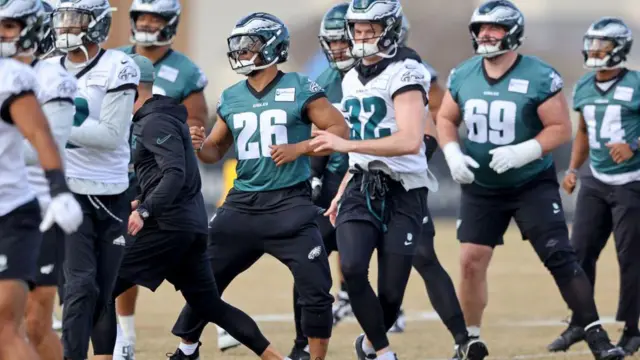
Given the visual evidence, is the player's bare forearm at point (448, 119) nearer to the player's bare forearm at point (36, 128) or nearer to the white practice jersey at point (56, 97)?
the white practice jersey at point (56, 97)

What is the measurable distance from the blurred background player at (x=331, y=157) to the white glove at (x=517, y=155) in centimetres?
107

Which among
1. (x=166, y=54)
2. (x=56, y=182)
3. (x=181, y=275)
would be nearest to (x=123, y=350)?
(x=181, y=275)

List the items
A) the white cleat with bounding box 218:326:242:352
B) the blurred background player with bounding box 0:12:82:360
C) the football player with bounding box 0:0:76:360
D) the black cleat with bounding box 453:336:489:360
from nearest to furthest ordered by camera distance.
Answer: the blurred background player with bounding box 0:12:82:360
the football player with bounding box 0:0:76:360
the black cleat with bounding box 453:336:489:360
the white cleat with bounding box 218:326:242:352

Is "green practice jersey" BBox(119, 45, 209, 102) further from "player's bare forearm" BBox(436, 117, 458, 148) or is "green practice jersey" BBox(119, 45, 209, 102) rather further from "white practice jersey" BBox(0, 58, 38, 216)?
"white practice jersey" BBox(0, 58, 38, 216)

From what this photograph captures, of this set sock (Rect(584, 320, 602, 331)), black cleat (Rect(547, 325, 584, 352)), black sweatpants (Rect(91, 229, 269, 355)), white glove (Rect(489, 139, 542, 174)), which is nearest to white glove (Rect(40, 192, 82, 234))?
black sweatpants (Rect(91, 229, 269, 355))

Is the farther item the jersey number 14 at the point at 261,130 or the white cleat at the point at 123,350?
the white cleat at the point at 123,350

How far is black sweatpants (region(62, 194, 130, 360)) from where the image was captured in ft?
Answer: 20.9

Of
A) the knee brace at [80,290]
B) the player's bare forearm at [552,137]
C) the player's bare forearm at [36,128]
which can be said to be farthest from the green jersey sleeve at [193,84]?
the player's bare forearm at [36,128]

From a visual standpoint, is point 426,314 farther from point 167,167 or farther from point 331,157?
point 167,167

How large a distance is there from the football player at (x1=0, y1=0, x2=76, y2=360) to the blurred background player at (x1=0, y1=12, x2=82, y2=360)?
0.11m

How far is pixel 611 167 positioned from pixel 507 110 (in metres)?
1.27

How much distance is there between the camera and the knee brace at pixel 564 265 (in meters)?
8.08

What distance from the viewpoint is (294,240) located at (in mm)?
7016

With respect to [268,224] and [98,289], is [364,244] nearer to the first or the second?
[268,224]
